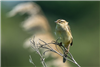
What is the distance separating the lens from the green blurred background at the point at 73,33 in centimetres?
409

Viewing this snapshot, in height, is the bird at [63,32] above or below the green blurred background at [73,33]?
above

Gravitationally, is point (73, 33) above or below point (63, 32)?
below

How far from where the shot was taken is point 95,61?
383cm

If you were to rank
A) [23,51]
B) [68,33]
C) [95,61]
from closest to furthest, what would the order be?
[68,33] < [95,61] < [23,51]

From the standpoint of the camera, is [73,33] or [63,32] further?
[73,33]

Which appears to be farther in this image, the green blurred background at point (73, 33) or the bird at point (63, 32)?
the green blurred background at point (73, 33)

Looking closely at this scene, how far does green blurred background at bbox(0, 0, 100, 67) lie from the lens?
409 centimetres

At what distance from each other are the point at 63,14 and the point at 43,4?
1.06 m

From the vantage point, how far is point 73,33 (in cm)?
502

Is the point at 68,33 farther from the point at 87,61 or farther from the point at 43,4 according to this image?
the point at 43,4

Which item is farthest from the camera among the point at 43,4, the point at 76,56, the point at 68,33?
the point at 43,4

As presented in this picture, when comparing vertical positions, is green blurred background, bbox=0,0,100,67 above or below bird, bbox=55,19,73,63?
below

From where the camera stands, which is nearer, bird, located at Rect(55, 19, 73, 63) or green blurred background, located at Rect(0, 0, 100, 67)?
bird, located at Rect(55, 19, 73, 63)

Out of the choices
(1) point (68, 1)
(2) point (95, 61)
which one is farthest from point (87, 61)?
(1) point (68, 1)
